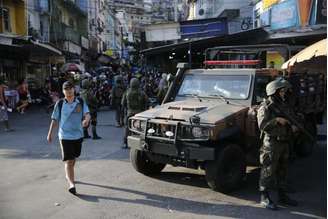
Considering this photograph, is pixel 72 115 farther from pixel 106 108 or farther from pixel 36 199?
pixel 106 108

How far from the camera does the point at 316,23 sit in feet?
59.8

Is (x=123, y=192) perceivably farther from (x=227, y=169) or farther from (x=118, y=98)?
(x=118, y=98)

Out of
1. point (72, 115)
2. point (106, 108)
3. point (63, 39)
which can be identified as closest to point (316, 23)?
point (106, 108)

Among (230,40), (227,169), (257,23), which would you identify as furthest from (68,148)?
(257,23)

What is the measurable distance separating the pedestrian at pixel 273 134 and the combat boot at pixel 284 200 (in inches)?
10.0

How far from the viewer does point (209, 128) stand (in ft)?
21.8

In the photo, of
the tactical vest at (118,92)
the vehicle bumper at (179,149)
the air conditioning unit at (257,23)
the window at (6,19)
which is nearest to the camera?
the vehicle bumper at (179,149)

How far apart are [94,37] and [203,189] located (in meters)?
48.6

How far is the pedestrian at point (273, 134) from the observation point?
6.07 metres

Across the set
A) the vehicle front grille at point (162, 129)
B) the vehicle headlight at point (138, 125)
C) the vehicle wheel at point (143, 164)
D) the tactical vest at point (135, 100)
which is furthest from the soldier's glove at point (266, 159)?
the tactical vest at point (135, 100)

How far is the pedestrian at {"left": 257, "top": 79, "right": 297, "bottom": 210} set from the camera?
607 centimetres

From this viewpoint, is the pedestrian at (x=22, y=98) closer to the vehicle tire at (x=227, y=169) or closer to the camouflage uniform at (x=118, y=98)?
the camouflage uniform at (x=118, y=98)

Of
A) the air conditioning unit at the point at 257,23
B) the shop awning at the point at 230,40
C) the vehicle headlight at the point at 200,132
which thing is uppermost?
the air conditioning unit at the point at 257,23

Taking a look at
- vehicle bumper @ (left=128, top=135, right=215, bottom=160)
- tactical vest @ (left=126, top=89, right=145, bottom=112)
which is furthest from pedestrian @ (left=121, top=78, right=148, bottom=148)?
vehicle bumper @ (left=128, top=135, right=215, bottom=160)
